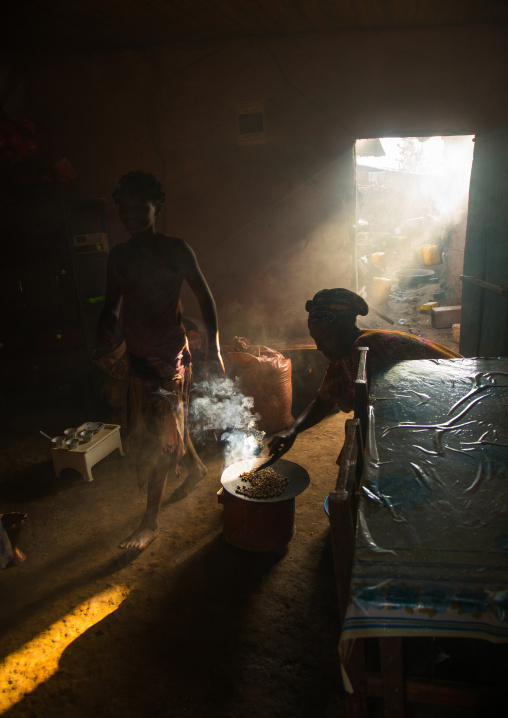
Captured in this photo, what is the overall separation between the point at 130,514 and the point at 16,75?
17.8 ft

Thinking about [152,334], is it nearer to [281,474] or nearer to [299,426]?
[299,426]

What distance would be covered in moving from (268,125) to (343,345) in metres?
3.65

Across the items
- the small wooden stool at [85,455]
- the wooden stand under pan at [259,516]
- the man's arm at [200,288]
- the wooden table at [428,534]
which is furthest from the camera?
the small wooden stool at [85,455]

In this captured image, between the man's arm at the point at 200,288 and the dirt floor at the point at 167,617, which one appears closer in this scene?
the dirt floor at the point at 167,617

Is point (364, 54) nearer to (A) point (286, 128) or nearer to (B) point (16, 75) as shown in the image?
(A) point (286, 128)

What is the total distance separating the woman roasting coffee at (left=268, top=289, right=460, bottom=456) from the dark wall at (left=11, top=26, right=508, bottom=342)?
294 centimetres

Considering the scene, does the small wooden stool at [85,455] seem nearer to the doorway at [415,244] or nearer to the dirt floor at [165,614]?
the dirt floor at [165,614]

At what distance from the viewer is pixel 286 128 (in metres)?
5.36

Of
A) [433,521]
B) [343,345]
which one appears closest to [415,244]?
[343,345]

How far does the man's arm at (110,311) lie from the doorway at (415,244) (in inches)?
174

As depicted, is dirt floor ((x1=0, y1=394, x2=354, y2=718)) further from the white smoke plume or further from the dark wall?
the dark wall

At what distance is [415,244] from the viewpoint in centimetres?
1423

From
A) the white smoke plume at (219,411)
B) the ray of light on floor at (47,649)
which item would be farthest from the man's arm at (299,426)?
the white smoke plume at (219,411)

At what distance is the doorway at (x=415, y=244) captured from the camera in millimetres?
9375
